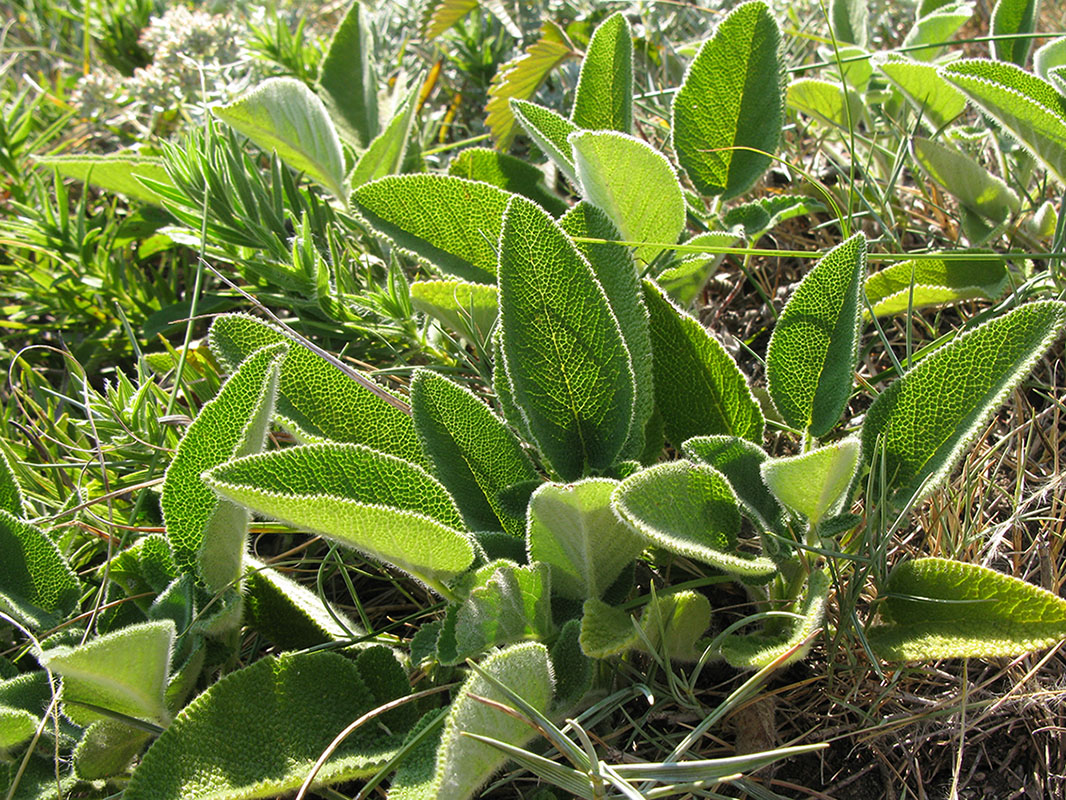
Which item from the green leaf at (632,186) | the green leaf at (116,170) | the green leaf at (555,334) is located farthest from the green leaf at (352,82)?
the green leaf at (555,334)

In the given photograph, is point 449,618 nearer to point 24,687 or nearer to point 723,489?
point 723,489

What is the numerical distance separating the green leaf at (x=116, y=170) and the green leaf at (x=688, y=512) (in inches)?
44.3

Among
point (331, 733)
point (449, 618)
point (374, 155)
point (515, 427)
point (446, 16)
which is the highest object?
point (446, 16)

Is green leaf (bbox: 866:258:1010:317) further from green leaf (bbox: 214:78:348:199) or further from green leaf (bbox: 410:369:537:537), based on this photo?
green leaf (bbox: 214:78:348:199)

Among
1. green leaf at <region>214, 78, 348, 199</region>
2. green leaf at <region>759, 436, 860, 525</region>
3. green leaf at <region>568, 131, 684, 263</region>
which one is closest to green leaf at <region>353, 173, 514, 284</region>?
green leaf at <region>568, 131, 684, 263</region>

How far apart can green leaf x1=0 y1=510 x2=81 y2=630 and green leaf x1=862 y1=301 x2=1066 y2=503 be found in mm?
1014

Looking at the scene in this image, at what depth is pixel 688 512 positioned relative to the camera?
0.98 m

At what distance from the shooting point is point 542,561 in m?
1.04

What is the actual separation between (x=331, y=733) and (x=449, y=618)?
0.61ft

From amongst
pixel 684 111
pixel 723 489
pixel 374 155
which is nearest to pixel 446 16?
pixel 374 155

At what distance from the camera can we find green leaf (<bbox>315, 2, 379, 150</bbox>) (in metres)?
1.82

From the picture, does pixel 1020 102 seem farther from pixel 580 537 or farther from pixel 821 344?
pixel 580 537

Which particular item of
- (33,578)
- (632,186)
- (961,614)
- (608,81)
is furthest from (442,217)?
(961,614)

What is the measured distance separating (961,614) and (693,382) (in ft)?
1.31
